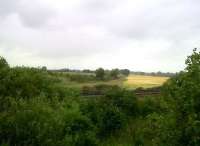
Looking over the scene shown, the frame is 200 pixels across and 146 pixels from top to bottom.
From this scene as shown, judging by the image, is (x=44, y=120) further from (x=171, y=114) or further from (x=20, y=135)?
(x=171, y=114)

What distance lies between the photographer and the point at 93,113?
64125 mm

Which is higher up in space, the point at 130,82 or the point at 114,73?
the point at 114,73

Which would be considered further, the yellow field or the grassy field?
the grassy field

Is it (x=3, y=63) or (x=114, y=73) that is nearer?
(x=3, y=63)

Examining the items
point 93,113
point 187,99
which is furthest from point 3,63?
point 187,99

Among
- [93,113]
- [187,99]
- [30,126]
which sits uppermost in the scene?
[187,99]

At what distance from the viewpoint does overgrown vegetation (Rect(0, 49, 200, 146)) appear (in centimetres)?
2408

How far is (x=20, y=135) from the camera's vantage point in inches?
1278

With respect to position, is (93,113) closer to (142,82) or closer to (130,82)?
(130,82)

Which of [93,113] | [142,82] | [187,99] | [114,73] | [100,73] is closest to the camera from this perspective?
[187,99]

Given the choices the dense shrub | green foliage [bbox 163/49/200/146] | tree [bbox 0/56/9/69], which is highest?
tree [bbox 0/56/9/69]

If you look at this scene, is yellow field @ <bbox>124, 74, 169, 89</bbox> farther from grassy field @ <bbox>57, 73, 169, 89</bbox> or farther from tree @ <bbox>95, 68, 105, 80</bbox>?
tree @ <bbox>95, 68, 105, 80</bbox>

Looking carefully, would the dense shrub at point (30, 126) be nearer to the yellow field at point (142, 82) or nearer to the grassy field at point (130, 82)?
the yellow field at point (142, 82)

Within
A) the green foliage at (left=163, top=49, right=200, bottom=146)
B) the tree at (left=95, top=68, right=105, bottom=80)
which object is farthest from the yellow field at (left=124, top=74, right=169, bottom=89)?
the green foliage at (left=163, top=49, right=200, bottom=146)
